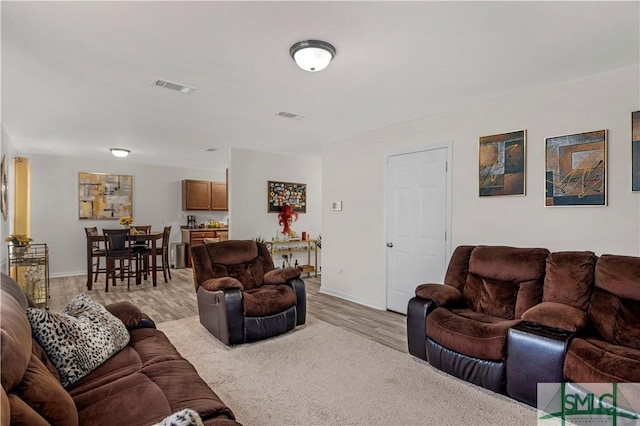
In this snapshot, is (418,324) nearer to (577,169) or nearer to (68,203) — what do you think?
(577,169)

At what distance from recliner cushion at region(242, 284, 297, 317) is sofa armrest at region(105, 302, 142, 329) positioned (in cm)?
99

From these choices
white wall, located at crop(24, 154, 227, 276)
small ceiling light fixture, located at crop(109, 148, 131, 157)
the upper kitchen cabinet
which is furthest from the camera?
the upper kitchen cabinet

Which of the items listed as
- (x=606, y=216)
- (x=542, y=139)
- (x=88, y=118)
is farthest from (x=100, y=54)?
(x=606, y=216)

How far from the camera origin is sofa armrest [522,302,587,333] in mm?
2178

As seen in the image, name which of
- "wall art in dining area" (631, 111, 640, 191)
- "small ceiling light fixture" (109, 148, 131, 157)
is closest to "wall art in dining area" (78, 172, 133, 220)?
"small ceiling light fixture" (109, 148, 131, 157)

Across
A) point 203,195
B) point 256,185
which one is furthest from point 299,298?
point 203,195

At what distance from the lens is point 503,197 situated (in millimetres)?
3324

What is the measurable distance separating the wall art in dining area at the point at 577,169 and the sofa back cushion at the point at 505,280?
54 cm

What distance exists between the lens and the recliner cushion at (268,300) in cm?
323

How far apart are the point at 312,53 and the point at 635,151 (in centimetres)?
255

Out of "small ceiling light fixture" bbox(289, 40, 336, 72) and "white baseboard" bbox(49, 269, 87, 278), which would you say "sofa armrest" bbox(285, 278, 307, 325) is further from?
"white baseboard" bbox(49, 269, 87, 278)

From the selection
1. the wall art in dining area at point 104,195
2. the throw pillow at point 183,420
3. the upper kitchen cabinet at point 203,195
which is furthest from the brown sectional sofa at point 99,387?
the upper kitchen cabinet at point 203,195

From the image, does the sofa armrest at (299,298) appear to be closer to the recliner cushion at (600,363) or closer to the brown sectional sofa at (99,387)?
the brown sectional sofa at (99,387)

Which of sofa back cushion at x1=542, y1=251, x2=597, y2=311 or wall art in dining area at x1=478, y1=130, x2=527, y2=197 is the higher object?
wall art in dining area at x1=478, y1=130, x2=527, y2=197
